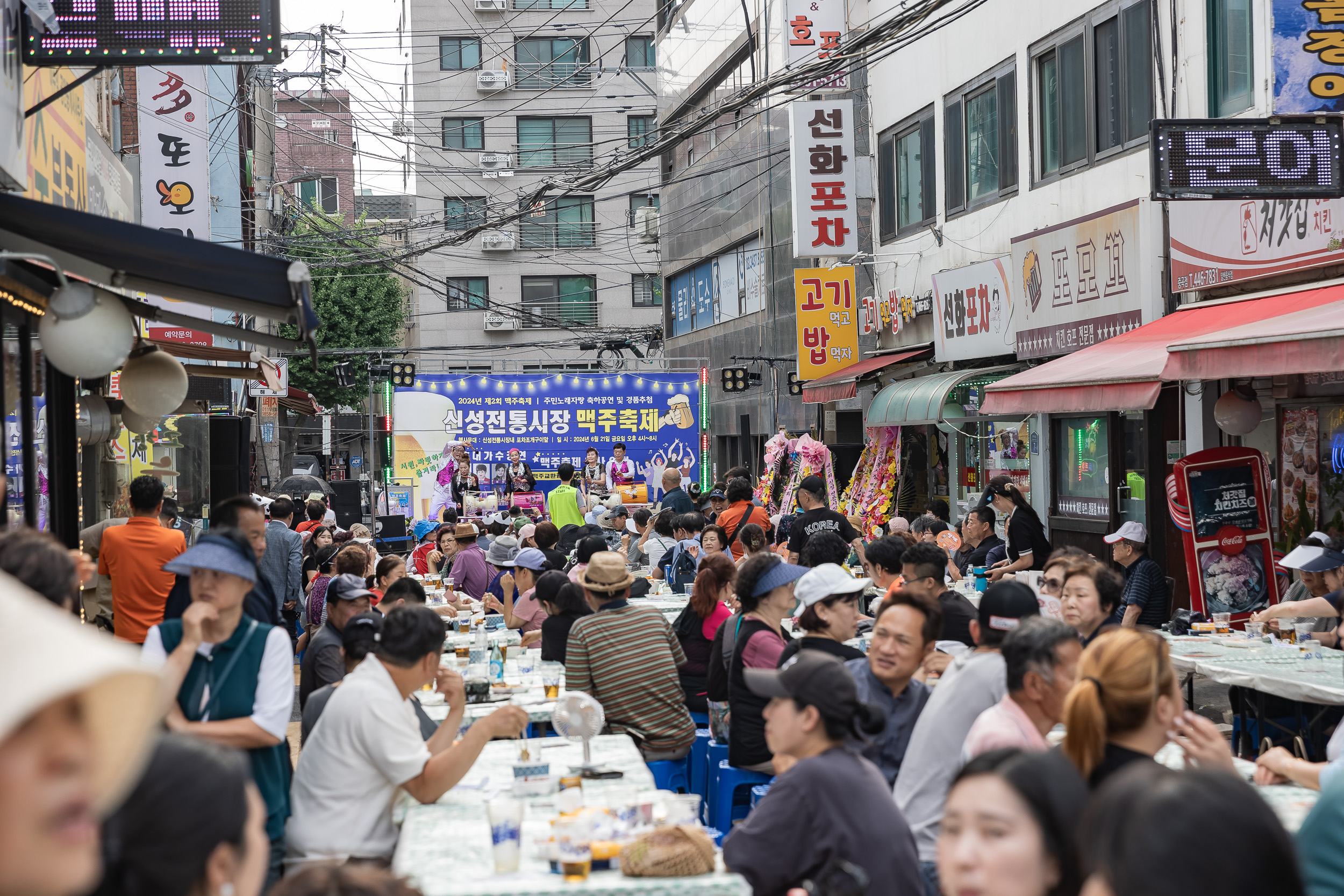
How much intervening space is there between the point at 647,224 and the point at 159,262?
38.4m

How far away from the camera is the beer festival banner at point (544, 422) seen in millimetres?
25391

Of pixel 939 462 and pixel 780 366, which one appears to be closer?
pixel 939 462

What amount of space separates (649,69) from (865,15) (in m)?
26.1

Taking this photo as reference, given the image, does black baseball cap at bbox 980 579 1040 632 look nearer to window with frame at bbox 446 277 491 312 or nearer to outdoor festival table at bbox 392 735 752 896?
outdoor festival table at bbox 392 735 752 896

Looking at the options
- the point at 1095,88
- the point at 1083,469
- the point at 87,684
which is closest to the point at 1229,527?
the point at 1083,469

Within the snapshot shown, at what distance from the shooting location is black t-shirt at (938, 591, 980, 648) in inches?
291

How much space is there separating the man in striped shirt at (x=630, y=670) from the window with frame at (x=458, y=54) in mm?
40147

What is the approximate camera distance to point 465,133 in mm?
44500

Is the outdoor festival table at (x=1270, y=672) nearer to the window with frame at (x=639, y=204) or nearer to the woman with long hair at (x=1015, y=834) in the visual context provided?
the woman with long hair at (x=1015, y=834)

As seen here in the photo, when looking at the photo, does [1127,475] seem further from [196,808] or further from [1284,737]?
[196,808]

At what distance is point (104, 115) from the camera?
11805mm

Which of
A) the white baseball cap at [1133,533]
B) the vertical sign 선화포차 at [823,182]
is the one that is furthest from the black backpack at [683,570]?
the vertical sign 선화포차 at [823,182]

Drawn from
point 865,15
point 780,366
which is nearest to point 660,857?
point 865,15

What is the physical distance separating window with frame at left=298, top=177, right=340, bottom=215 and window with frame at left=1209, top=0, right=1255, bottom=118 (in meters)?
36.4
